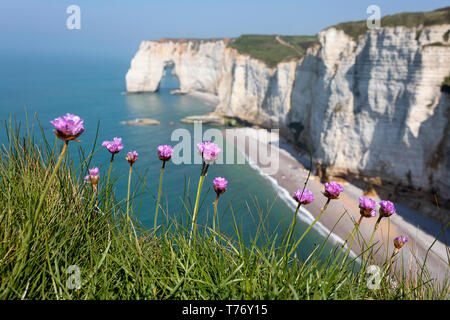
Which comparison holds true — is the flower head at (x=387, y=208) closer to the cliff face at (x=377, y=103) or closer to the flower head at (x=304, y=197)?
the flower head at (x=304, y=197)

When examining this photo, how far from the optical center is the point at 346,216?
20438 millimetres

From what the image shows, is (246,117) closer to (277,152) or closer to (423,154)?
(277,152)

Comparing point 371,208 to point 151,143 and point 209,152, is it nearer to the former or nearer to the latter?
→ point 209,152

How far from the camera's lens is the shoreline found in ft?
52.1

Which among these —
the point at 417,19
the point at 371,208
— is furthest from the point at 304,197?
the point at 417,19

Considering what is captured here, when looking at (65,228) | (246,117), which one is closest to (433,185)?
(65,228)

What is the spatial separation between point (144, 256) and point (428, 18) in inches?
988

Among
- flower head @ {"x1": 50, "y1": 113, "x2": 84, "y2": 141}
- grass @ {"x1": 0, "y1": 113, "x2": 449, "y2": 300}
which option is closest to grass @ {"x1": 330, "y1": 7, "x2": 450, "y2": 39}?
grass @ {"x1": 0, "y1": 113, "x2": 449, "y2": 300}

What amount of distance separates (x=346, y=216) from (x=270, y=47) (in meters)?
40.3

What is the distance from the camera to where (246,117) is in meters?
47.1

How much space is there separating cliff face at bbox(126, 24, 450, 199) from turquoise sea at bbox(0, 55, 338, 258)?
7074 mm

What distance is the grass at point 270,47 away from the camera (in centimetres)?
4578

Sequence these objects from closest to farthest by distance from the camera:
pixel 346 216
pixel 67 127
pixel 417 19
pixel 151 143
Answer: pixel 67 127 < pixel 417 19 < pixel 346 216 < pixel 151 143

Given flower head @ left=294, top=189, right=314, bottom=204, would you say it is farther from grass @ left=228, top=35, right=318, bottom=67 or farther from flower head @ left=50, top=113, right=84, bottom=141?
grass @ left=228, top=35, right=318, bottom=67
